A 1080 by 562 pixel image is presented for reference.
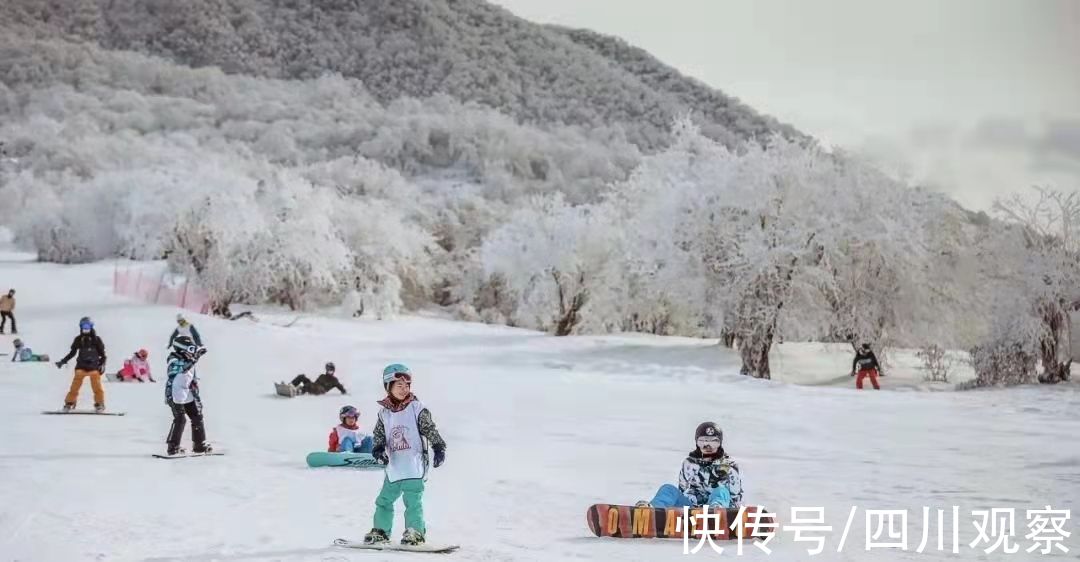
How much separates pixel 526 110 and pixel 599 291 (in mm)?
135888

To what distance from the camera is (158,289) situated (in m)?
40.1

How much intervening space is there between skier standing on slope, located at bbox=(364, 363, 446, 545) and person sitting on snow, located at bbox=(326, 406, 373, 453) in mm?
5069

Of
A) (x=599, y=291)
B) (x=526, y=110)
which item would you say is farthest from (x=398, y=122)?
(x=599, y=291)

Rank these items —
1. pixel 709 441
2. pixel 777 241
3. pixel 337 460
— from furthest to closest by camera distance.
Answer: pixel 777 241
pixel 337 460
pixel 709 441

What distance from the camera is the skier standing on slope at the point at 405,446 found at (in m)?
7.49

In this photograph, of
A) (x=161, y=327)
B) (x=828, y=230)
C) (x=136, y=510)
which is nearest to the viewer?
(x=136, y=510)

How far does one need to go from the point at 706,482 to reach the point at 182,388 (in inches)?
249

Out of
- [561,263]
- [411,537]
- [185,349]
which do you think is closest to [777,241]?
[561,263]

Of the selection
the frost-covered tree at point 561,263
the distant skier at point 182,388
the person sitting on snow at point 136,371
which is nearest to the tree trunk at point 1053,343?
the frost-covered tree at point 561,263

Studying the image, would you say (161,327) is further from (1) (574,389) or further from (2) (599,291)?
(2) (599,291)

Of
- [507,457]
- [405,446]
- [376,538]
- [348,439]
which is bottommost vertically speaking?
[507,457]

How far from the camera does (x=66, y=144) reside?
11525 centimetres

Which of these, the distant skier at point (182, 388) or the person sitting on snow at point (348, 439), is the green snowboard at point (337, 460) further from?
the distant skier at point (182, 388)

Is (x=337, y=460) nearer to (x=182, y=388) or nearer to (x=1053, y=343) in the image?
(x=182, y=388)
